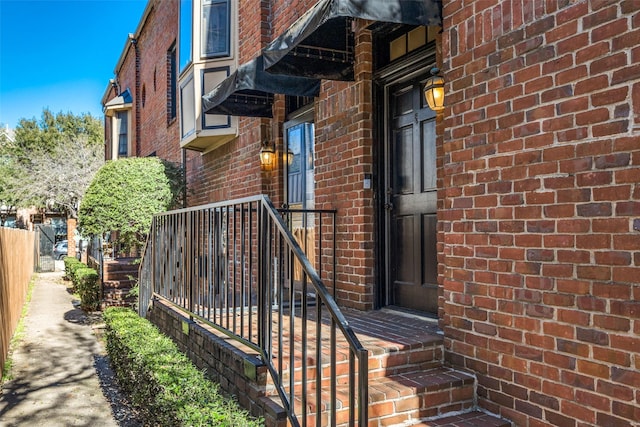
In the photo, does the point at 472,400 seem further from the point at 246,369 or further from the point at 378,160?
the point at 378,160

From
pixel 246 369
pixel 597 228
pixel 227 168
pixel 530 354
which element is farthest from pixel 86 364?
pixel 597 228

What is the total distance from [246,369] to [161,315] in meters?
2.71

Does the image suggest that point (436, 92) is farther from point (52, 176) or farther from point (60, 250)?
point (60, 250)

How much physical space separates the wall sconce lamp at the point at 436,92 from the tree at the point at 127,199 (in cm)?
637

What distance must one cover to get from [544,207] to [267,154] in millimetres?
4381

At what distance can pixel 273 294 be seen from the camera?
4520 mm

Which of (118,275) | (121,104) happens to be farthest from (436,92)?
(121,104)

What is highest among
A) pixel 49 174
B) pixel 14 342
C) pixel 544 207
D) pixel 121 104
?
pixel 121 104

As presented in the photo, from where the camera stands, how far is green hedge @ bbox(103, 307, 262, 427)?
9.31ft

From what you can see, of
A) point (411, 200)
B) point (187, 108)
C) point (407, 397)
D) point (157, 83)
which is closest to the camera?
point (407, 397)

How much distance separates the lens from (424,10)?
11.7ft

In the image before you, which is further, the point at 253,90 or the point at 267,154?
the point at 267,154

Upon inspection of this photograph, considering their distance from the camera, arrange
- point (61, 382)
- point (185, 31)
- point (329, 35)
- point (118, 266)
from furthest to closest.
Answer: point (118, 266) → point (185, 31) → point (61, 382) → point (329, 35)

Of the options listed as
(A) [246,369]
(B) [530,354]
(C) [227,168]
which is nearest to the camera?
(B) [530,354]
